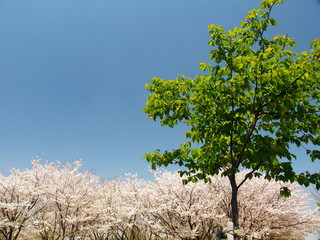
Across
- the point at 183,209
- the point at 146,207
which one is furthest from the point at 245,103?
the point at 146,207

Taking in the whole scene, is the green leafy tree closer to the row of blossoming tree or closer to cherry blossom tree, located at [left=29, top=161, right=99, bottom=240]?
the row of blossoming tree

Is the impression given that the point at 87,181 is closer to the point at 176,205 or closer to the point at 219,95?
the point at 176,205

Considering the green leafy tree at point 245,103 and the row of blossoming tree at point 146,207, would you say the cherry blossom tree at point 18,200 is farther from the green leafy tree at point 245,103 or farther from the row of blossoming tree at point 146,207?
the green leafy tree at point 245,103

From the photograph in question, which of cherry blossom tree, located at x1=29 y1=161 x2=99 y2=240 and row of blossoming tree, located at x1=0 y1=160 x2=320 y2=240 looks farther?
cherry blossom tree, located at x1=29 y1=161 x2=99 y2=240

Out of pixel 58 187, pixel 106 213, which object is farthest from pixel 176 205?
pixel 58 187

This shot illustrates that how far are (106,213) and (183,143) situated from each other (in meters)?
19.4

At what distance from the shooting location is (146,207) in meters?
20.6

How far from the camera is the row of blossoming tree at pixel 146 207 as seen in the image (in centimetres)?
1725

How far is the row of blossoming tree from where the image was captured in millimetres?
17250

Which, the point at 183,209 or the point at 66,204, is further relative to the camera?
the point at 66,204

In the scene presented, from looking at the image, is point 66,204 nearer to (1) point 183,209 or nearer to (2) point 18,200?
(2) point 18,200

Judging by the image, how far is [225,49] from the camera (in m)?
6.81

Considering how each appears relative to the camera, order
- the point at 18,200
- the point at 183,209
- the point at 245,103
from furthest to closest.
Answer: the point at 18,200, the point at 183,209, the point at 245,103

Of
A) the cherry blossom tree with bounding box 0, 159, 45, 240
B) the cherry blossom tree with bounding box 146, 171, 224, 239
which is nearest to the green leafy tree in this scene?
the cherry blossom tree with bounding box 146, 171, 224, 239
